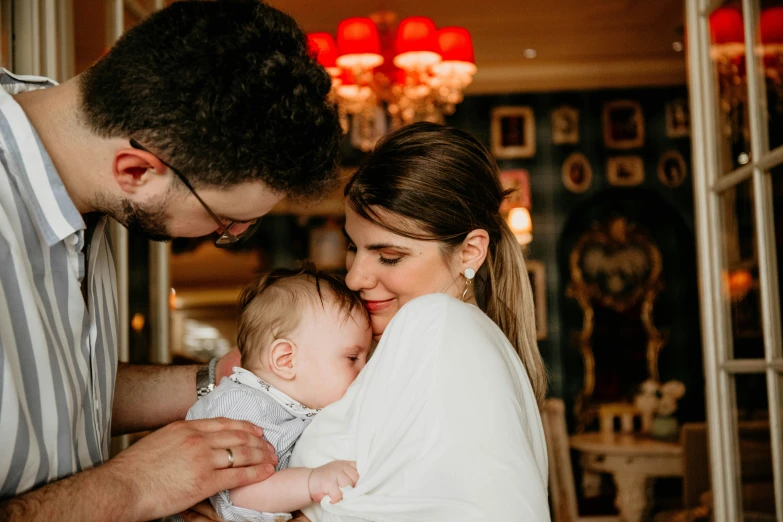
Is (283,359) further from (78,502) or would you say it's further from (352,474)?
(78,502)

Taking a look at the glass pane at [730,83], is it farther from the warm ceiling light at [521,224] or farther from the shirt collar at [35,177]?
the warm ceiling light at [521,224]

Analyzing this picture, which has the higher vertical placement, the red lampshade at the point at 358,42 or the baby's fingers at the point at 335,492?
the red lampshade at the point at 358,42

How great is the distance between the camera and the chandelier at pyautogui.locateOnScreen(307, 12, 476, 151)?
15.6ft

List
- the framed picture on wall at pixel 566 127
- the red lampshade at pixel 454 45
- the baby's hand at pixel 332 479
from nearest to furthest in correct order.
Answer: the baby's hand at pixel 332 479
the red lampshade at pixel 454 45
the framed picture on wall at pixel 566 127

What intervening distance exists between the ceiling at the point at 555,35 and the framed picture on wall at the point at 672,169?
69 cm

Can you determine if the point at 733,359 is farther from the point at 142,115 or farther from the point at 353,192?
the point at 142,115

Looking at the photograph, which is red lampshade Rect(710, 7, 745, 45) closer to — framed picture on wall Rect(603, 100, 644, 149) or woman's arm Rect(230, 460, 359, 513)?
woman's arm Rect(230, 460, 359, 513)

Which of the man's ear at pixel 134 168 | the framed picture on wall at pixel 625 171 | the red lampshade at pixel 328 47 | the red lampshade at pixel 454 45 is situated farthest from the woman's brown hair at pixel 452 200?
the framed picture on wall at pixel 625 171

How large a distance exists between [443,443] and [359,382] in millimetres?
286

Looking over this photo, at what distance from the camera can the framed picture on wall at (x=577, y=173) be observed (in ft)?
24.4

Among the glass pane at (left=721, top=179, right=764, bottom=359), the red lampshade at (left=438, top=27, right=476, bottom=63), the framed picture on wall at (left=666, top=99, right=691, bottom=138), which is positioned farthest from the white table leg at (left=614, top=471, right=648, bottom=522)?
the framed picture on wall at (left=666, top=99, right=691, bottom=138)

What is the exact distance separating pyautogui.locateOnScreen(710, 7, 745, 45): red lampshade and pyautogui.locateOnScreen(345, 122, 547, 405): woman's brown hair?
50.0 inches

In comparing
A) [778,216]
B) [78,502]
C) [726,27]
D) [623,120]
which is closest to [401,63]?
[726,27]

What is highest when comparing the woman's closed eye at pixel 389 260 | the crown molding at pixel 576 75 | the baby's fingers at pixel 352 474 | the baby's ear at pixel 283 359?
the crown molding at pixel 576 75
